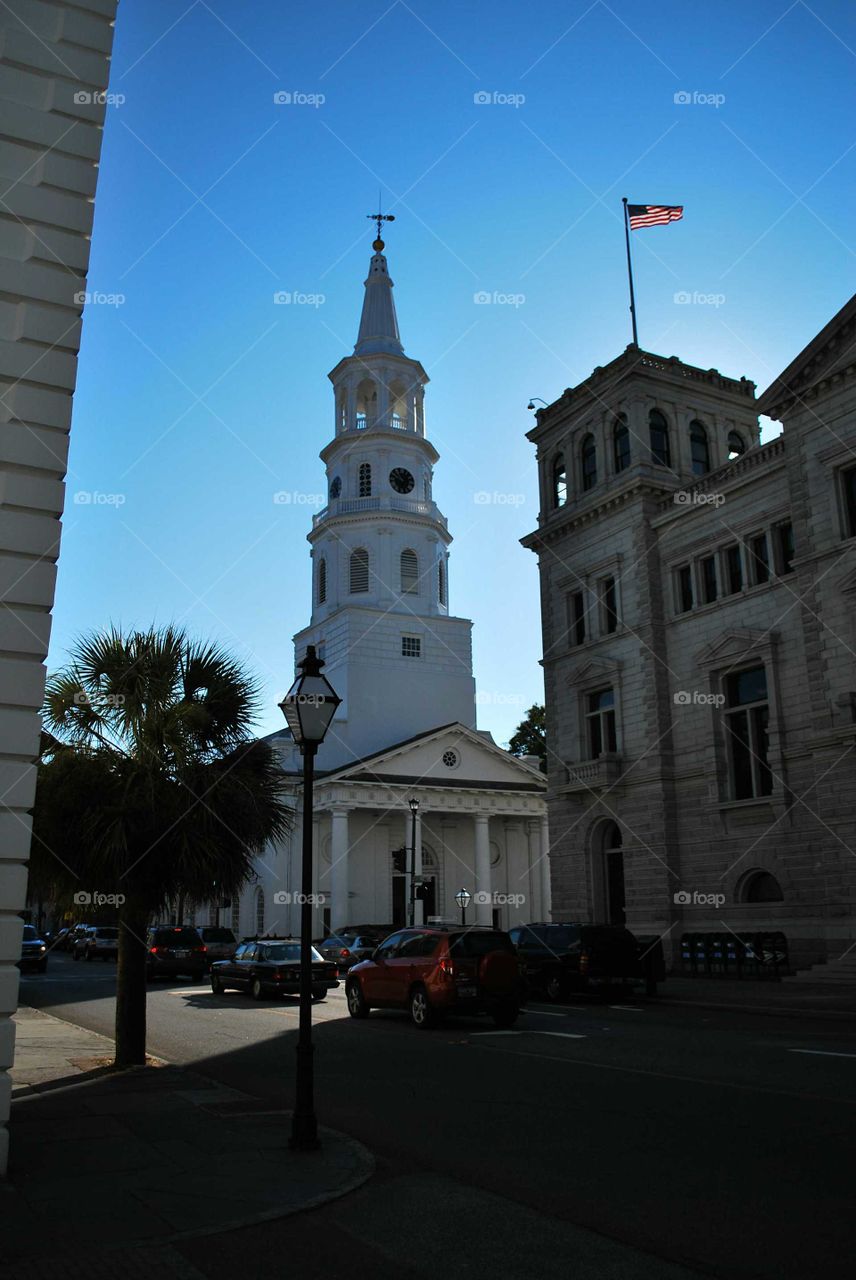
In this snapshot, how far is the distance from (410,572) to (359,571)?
3.23 meters

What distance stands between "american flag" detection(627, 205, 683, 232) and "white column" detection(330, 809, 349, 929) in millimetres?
32665

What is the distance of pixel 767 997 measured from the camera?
23531mm

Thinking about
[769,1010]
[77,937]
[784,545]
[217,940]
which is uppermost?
[784,545]

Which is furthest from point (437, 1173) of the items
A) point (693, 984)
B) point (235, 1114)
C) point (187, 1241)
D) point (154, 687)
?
point (693, 984)

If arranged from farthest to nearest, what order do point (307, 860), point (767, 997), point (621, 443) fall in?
point (621, 443), point (767, 997), point (307, 860)

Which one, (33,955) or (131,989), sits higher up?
(131,989)

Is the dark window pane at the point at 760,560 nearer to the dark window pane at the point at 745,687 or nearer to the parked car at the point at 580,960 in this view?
the dark window pane at the point at 745,687

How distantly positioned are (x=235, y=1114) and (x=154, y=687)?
606 cm

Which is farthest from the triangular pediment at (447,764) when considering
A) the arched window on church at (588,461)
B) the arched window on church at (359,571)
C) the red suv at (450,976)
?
the red suv at (450,976)

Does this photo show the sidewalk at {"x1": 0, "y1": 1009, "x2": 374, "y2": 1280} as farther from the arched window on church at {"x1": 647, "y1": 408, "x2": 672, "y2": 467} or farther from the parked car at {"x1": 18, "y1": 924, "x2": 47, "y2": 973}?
the arched window on church at {"x1": 647, "y1": 408, "x2": 672, "y2": 467}

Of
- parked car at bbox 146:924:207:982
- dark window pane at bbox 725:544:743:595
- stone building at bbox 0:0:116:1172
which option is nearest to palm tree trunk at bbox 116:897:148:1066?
stone building at bbox 0:0:116:1172

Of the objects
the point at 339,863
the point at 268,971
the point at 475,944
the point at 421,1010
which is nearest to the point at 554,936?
the point at 475,944

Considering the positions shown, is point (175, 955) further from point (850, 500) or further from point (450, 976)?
point (850, 500)

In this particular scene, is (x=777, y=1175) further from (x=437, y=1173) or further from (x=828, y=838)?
(x=828, y=838)
